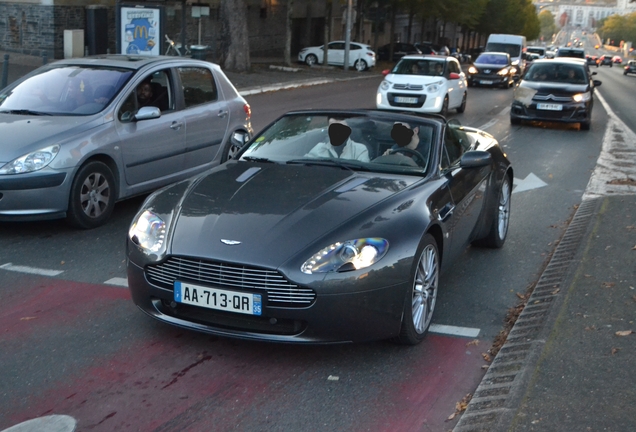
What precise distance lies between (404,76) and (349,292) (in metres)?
16.9

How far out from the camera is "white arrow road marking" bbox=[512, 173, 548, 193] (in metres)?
11.2

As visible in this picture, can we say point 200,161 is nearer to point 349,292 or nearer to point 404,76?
point 349,292

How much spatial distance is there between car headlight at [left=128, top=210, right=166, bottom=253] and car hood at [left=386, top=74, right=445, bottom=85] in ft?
52.8

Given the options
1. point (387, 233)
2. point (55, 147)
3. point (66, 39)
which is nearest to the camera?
point (387, 233)

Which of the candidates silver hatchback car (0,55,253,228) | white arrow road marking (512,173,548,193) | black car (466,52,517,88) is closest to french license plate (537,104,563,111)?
white arrow road marking (512,173,548,193)

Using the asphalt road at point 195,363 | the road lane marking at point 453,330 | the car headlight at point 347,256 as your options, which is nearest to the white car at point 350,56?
the asphalt road at point 195,363

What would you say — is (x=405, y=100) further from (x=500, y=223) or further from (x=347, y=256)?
(x=347, y=256)

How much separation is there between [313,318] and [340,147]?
6.27 feet

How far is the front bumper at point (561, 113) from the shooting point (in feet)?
61.7

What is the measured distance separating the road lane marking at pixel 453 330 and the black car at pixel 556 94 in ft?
47.1

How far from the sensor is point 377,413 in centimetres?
425

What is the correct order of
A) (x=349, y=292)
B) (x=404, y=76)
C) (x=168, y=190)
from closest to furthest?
(x=349, y=292) < (x=168, y=190) < (x=404, y=76)

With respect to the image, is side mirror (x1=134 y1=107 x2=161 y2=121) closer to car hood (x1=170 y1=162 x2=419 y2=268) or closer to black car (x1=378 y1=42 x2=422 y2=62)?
car hood (x1=170 y1=162 x2=419 y2=268)

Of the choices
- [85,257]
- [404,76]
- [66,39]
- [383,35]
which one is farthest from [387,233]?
[383,35]
